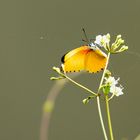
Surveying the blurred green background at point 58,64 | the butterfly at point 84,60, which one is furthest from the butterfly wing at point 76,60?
the blurred green background at point 58,64

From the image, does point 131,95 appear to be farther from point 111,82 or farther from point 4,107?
point 111,82

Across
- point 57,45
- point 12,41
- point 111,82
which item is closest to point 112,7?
point 57,45

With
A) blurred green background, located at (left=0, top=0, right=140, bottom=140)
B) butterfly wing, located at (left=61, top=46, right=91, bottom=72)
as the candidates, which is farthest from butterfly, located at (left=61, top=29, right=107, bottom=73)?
blurred green background, located at (left=0, top=0, right=140, bottom=140)

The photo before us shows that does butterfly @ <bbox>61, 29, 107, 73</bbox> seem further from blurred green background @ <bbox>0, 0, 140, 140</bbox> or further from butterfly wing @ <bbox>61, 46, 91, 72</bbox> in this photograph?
blurred green background @ <bbox>0, 0, 140, 140</bbox>

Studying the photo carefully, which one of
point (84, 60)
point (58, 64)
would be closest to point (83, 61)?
point (84, 60)

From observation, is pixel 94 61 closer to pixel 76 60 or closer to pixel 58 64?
pixel 76 60

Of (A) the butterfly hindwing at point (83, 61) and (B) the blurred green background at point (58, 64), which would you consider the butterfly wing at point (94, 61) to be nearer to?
(A) the butterfly hindwing at point (83, 61)

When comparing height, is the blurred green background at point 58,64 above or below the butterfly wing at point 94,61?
above
